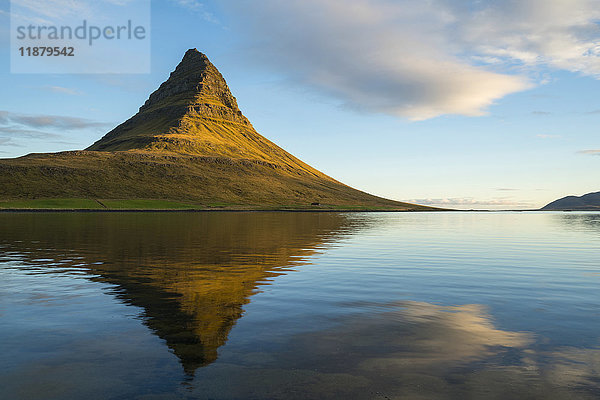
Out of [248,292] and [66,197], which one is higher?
[66,197]

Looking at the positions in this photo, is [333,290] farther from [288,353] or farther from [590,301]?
[590,301]

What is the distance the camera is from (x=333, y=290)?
18.8m

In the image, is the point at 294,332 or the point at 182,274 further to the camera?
the point at 182,274

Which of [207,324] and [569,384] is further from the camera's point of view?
[207,324]

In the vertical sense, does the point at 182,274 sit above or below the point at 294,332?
above

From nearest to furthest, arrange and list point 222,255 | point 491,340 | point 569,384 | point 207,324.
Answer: point 569,384
point 491,340
point 207,324
point 222,255

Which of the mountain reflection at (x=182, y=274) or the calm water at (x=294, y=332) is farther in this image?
the mountain reflection at (x=182, y=274)

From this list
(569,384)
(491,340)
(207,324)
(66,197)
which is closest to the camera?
(569,384)

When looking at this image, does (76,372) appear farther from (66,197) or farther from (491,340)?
(66,197)

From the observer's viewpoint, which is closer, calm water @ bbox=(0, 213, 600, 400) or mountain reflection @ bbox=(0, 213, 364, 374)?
calm water @ bbox=(0, 213, 600, 400)

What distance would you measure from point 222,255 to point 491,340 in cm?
2256

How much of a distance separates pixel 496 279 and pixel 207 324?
54.5ft

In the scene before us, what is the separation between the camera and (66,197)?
19775 cm

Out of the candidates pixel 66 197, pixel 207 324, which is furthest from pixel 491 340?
Answer: pixel 66 197
